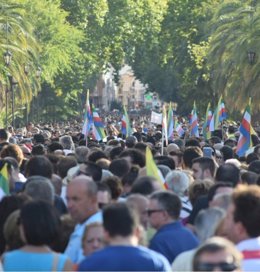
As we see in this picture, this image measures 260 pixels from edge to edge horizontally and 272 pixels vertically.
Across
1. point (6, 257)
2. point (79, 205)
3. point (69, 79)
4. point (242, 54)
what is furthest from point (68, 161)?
point (69, 79)

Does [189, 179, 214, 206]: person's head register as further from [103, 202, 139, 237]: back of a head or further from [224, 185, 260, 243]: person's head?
[103, 202, 139, 237]: back of a head

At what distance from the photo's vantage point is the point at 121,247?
7.74 meters

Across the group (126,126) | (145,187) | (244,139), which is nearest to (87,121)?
(126,126)

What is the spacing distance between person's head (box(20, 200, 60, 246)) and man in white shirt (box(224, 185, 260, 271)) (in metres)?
1.09

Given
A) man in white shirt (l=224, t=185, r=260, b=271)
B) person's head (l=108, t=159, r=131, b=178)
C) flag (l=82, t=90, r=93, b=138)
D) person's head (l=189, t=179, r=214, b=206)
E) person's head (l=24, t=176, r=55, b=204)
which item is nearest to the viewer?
man in white shirt (l=224, t=185, r=260, b=271)

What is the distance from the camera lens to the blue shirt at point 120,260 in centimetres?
766

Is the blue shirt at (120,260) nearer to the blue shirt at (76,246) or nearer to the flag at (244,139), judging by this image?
the blue shirt at (76,246)

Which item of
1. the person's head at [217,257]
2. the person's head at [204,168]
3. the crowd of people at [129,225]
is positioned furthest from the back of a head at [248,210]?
the person's head at [204,168]

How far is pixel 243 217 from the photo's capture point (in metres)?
8.41

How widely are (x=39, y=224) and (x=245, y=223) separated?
1288 mm

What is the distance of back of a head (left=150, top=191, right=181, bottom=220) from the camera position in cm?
977

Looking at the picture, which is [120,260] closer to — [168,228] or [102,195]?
[168,228]

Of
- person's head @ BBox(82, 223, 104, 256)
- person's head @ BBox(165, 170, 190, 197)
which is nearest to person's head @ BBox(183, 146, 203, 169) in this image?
person's head @ BBox(165, 170, 190, 197)

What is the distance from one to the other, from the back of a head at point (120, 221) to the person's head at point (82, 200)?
1998 millimetres
